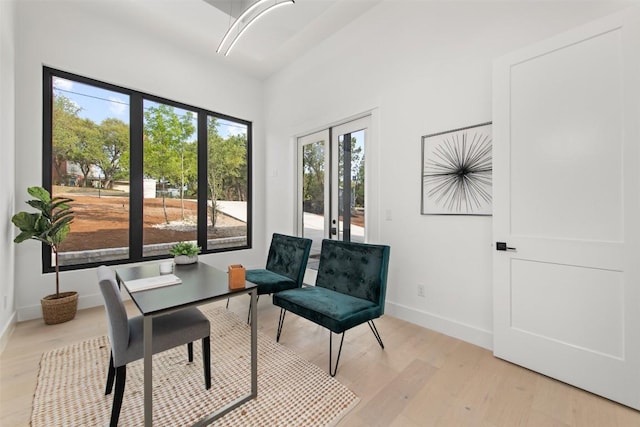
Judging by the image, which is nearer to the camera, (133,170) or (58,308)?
(58,308)

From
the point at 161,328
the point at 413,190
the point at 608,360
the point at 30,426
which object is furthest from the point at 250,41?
the point at 608,360

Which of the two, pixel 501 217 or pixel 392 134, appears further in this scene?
pixel 392 134

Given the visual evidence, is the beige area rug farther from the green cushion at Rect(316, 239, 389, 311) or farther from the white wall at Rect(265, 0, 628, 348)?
the white wall at Rect(265, 0, 628, 348)

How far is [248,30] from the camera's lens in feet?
11.0

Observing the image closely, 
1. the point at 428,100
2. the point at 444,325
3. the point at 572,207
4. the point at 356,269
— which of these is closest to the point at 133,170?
the point at 356,269

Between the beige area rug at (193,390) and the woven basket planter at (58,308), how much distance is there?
2.32 feet

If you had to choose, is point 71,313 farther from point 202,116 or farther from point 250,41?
point 250,41

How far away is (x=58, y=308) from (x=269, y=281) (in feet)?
7.02

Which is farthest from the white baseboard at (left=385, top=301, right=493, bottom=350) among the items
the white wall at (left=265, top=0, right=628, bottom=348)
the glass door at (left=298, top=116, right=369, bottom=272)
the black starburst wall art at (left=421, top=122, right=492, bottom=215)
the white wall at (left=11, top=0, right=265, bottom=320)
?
the white wall at (left=11, top=0, right=265, bottom=320)

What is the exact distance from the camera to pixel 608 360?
5.46 feet

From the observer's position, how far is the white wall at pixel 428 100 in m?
2.26

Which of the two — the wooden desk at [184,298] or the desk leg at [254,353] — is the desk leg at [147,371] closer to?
the wooden desk at [184,298]

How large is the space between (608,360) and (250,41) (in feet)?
15.3

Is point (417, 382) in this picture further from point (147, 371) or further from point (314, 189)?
point (314, 189)
